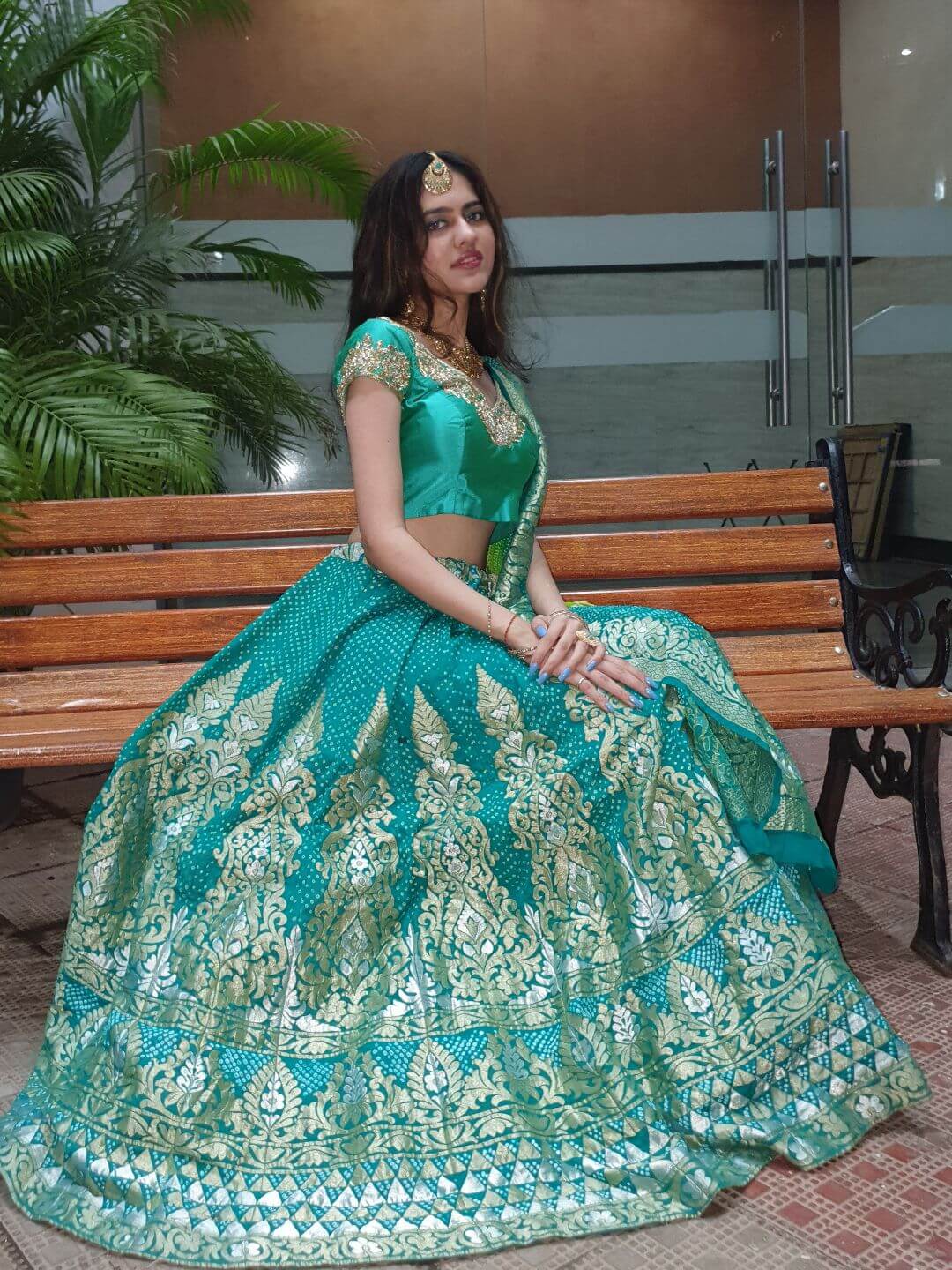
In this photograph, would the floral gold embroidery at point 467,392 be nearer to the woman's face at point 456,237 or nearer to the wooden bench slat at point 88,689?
the woman's face at point 456,237

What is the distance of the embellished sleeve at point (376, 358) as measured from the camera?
232 cm

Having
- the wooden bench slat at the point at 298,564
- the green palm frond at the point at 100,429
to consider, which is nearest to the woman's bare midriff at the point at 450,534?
the wooden bench slat at the point at 298,564

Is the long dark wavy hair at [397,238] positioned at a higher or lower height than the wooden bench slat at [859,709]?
higher

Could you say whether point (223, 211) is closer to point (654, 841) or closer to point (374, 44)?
point (374, 44)

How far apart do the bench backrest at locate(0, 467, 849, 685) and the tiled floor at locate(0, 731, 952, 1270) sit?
72cm

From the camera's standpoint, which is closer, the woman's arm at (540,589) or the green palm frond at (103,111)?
the woman's arm at (540,589)

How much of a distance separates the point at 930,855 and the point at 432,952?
4.14 ft

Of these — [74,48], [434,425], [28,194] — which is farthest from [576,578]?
[74,48]

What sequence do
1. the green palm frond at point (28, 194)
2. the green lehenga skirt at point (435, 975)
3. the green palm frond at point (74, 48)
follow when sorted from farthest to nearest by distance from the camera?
the green palm frond at point (74, 48), the green palm frond at point (28, 194), the green lehenga skirt at point (435, 975)

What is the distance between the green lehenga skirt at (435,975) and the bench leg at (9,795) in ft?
6.10

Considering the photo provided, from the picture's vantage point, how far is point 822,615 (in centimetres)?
311

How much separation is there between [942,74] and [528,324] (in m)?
2.29

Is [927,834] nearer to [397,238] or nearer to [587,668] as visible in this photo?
[587,668]

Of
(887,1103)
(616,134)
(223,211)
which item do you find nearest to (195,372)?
(223,211)
